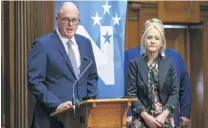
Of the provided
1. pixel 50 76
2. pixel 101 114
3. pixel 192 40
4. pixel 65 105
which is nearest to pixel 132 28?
pixel 192 40

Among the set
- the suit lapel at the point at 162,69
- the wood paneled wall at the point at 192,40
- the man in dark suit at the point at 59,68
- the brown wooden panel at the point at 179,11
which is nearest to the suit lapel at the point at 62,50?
the man in dark suit at the point at 59,68

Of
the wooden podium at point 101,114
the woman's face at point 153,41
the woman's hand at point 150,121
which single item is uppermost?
the woman's face at point 153,41

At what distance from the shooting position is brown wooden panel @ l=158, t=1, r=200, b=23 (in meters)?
4.50

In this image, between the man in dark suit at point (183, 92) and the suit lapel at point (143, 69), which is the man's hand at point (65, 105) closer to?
the suit lapel at point (143, 69)

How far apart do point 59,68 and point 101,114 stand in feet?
1.90

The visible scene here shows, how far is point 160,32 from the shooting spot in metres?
2.88

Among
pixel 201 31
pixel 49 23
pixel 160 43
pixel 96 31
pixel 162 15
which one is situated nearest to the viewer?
pixel 160 43

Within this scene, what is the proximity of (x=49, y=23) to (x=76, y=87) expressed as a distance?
1.59 m

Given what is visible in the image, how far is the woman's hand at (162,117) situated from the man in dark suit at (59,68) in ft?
1.45

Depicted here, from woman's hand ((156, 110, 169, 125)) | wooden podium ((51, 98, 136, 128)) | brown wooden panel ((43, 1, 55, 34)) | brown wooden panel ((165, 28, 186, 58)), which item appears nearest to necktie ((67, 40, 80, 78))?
wooden podium ((51, 98, 136, 128))

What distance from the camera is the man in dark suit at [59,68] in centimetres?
266

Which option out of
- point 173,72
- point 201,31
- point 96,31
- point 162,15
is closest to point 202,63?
point 201,31

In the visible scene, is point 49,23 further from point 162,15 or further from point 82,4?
point 162,15

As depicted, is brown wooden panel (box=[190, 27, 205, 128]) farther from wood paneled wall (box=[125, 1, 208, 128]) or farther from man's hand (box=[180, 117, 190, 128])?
man's hand (box=[180, 117, 190, 128])
